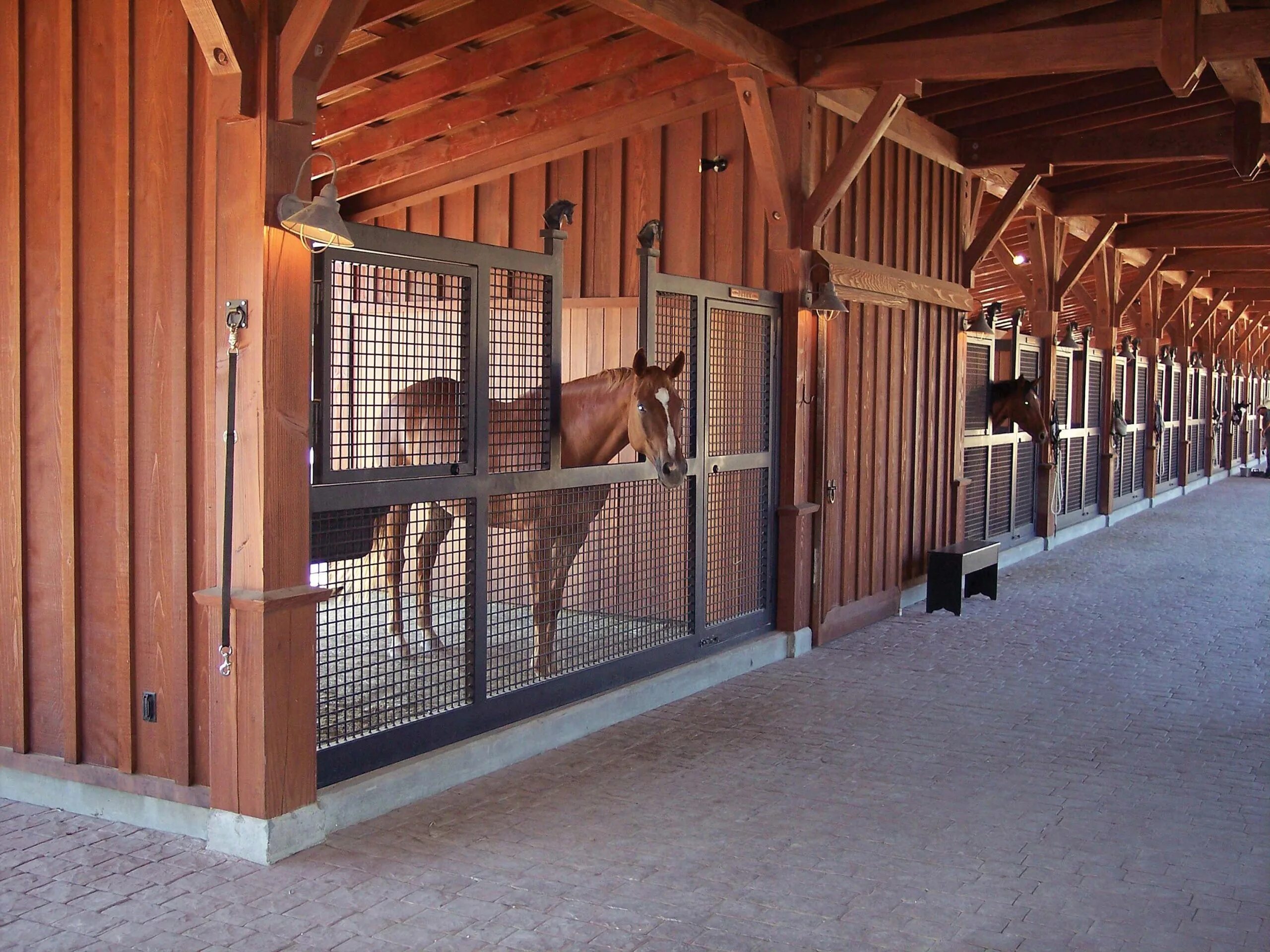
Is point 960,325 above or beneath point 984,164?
beneath

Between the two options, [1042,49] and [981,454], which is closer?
[1042,49]

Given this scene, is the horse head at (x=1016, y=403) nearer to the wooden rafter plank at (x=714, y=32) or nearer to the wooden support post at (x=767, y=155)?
the wooden support post at (x=767, y=155)

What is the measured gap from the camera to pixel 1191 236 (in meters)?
14.1

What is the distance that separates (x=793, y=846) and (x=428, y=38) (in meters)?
4.77

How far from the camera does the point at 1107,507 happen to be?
15.3m

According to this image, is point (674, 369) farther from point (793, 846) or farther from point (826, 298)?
point (793, 846)

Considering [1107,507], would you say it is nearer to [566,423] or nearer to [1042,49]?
[1042,49]

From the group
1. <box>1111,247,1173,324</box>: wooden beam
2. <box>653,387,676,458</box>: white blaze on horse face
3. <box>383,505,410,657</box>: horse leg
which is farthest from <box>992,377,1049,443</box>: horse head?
<box>383,505,410,657</box>: horse leg

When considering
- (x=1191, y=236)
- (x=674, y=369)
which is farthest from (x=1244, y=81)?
(x=1191, y=236)

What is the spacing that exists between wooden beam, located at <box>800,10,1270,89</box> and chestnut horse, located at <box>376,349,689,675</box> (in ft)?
8.41

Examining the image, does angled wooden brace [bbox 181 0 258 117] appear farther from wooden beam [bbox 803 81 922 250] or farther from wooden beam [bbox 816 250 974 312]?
wooden beam [bbox 816 250 974 312]

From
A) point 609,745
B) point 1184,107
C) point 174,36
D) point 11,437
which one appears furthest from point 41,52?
point 1184,107

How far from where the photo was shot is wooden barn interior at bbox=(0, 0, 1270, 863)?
387cm

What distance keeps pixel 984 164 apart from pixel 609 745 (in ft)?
21.9
